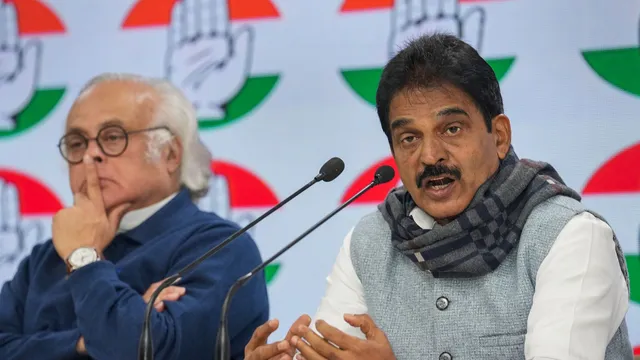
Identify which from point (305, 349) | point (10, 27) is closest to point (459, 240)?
point (305, 349)

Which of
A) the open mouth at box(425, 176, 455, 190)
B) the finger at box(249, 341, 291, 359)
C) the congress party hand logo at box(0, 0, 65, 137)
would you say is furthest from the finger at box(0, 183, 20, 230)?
the open mouth at box(425, 176, 455, 190)

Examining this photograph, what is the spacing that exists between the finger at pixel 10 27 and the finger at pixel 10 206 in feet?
1.91

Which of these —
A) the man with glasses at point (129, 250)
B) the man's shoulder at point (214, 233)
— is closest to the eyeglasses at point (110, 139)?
the man with glasses at point (129, 250)

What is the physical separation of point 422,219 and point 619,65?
124cm

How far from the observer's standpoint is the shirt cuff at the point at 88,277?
9.01ft

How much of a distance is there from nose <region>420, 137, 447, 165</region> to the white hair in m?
1.25

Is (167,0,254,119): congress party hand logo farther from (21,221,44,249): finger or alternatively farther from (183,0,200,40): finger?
(21,221,44,249): finger

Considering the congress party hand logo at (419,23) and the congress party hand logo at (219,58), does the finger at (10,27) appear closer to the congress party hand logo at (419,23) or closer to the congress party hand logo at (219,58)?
the congress party hand logo at (219,58)

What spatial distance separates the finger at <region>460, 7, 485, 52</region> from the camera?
3.36m

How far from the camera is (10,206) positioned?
12.6ft

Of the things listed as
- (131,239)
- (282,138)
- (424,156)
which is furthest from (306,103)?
(424,156)

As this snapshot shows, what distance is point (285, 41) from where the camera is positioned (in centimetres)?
361

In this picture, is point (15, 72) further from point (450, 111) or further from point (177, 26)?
point (450, 111)

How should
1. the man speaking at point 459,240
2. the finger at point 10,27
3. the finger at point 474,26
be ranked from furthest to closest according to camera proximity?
the finger at point 10,27
the finger at point 474,26
the man speaking at point 459,240
